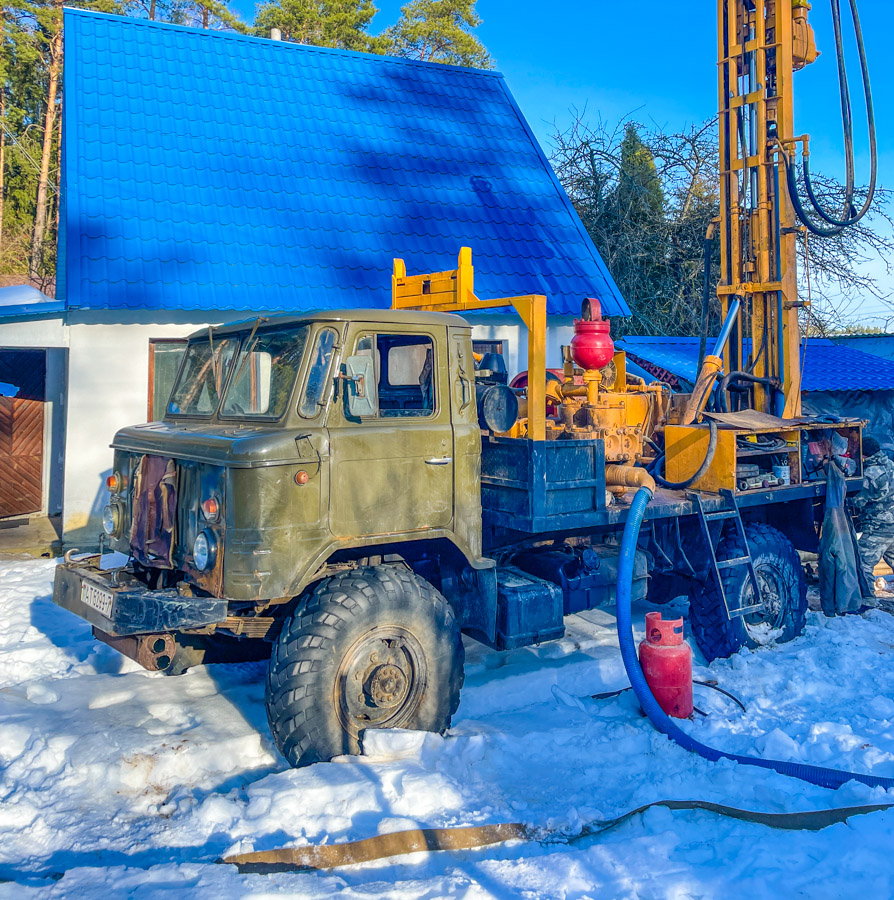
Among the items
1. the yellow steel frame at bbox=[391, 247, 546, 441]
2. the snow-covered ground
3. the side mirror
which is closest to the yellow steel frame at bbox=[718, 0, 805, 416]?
the yellow steel frame at bbox=[391, 247, 546, 441]

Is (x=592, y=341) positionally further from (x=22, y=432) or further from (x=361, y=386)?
(x=22, y=432)

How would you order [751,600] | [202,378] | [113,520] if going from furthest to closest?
[751,600] < [202,378] < [113,520]

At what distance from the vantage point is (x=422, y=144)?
13117mm

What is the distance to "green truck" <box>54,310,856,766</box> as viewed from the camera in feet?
14.4

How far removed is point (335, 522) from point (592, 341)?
2835mm

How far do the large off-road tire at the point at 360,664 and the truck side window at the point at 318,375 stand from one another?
96cm

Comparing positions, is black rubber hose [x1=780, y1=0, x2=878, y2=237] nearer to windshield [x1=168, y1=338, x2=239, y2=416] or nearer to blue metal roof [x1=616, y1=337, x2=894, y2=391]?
blue metal roof [x1=616, y1=337, x2=894, y2=391]

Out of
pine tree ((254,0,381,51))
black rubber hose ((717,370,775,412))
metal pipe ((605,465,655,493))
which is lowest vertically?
metal pipe ((605,465,655,493))

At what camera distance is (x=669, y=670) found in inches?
202

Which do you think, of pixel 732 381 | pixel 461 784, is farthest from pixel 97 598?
pixel 732 381

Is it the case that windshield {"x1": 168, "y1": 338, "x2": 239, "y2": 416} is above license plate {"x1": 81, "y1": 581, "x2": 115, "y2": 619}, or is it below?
above

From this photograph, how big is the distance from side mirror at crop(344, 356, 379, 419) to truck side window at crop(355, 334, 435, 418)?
0.45 feet

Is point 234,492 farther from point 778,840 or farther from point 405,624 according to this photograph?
point 778,840

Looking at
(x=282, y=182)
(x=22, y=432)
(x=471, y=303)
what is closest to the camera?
(x=471, y=303)
